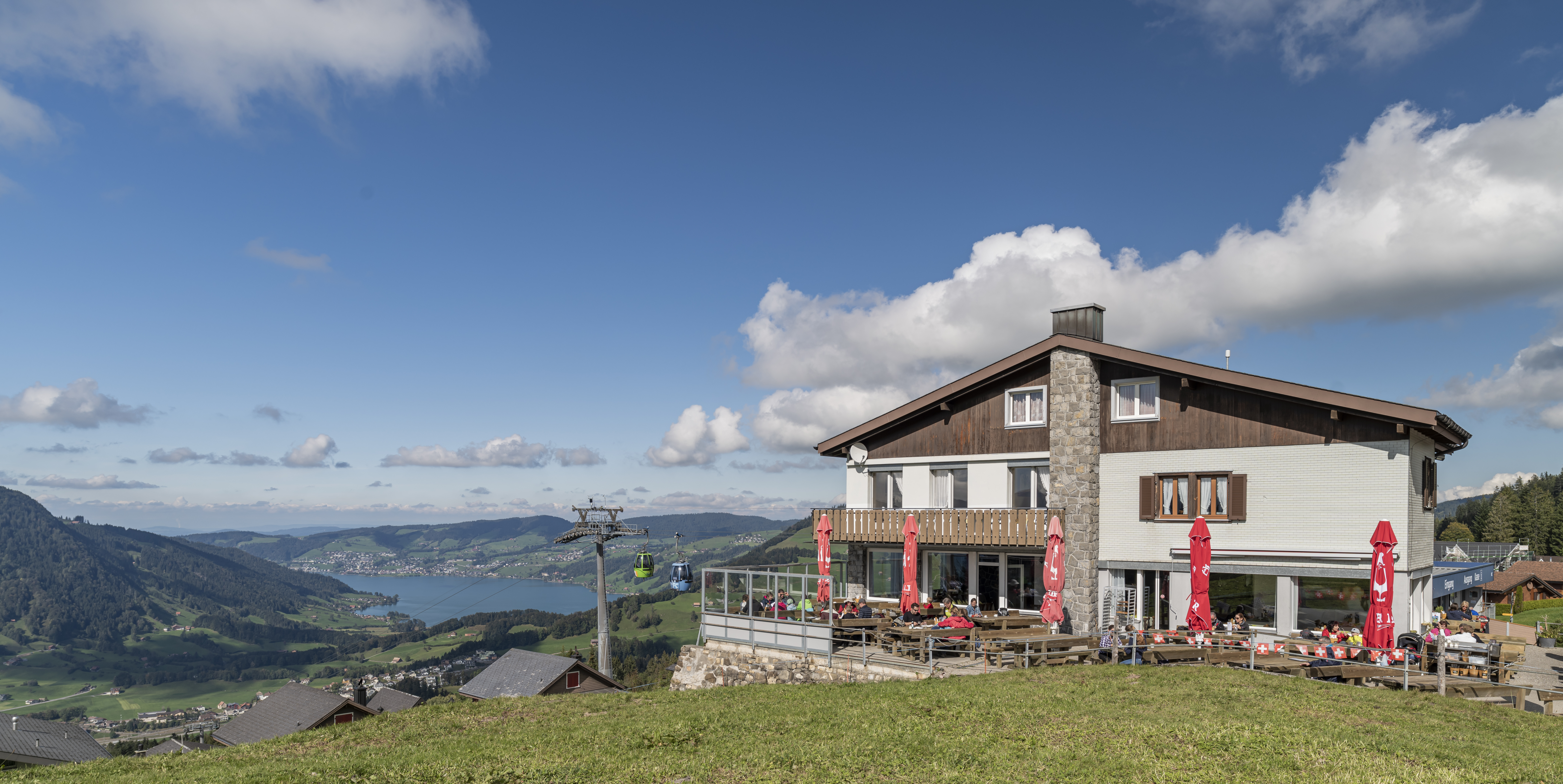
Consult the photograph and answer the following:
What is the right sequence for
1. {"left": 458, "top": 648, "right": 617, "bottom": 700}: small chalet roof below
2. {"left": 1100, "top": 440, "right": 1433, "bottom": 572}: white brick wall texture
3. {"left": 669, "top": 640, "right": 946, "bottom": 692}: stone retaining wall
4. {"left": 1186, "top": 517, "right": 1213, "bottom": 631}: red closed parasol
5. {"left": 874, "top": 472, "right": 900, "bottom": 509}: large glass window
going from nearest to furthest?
{"left": 669, "top": 640, "right": 946, "bottom": 692}: stone retaining wall < {"left": 1100, "top": 440, "right": 1433, "bottom": 572}: white brick wall texture < {"left": 1186, "top": 517, "right": 1213, "bottom": 631}: red closed parasol < {"left": 874, "top": 472, "right": 900, "bottom": 509}: large glass window < {"left": 458, "top": 648, "right": 617, "bottom": 700}: small chalet roof below

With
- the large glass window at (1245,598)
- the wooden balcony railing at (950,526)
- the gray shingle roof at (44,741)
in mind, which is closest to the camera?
the large glass window at (1245,598)

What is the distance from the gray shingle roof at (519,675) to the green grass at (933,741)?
1078 inches

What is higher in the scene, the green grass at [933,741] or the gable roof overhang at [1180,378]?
the gable roof overhang at [1180,378]

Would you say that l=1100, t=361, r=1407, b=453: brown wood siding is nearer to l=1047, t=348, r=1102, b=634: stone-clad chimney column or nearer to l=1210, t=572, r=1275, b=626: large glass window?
l=1047, t=348, r=1102, b=634: stone-clad chimney column

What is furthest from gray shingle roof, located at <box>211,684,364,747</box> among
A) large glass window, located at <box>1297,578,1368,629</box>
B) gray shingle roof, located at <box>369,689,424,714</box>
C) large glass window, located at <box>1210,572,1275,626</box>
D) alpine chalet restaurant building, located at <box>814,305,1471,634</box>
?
large glass window, located at <box>1297,578,1368,629</box>

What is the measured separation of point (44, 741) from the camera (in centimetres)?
4109

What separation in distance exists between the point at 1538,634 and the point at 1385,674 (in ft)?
67.2

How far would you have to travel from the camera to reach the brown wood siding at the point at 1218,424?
21.1 m

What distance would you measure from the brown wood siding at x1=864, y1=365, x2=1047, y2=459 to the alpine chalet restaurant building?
0.17ft

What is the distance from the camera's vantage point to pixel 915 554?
24422 mm

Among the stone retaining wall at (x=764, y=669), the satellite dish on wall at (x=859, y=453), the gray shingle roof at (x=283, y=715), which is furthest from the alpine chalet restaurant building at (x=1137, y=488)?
the gray shingle roof at (x=283, y=715)

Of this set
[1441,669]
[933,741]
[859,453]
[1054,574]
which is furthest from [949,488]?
[933,741]

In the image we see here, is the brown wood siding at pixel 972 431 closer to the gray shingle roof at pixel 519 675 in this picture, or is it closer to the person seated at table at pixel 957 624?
the person seated at table at pixel 957 624

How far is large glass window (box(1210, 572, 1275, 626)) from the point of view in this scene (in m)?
22.2
